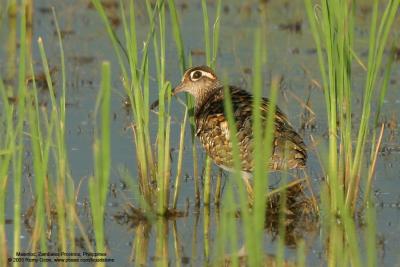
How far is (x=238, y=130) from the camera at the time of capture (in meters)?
8.06

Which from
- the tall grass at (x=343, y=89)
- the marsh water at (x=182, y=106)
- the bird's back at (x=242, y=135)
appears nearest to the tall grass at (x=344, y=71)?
the tall grass at (x=343, y=89)

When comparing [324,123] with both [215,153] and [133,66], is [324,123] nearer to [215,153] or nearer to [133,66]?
[215,153]

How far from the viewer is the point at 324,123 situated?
1123 centimetres

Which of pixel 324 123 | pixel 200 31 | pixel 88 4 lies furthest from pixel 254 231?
pixel 88 4

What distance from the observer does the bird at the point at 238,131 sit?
792 centimetres

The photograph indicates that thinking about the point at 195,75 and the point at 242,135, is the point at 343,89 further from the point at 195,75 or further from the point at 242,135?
the point at 195,75

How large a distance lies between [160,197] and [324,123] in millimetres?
3557

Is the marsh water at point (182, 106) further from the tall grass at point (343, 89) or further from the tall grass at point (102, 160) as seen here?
the tall grass at point (102, 160)

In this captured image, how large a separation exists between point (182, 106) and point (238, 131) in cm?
390

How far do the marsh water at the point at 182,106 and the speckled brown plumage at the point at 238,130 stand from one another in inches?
11.2

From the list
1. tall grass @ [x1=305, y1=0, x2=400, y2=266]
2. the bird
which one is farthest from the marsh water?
the bird

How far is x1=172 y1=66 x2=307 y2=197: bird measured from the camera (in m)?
7.92

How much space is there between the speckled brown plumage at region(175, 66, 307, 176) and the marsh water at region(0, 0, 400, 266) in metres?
0.28

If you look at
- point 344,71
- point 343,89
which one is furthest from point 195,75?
point 344,71
